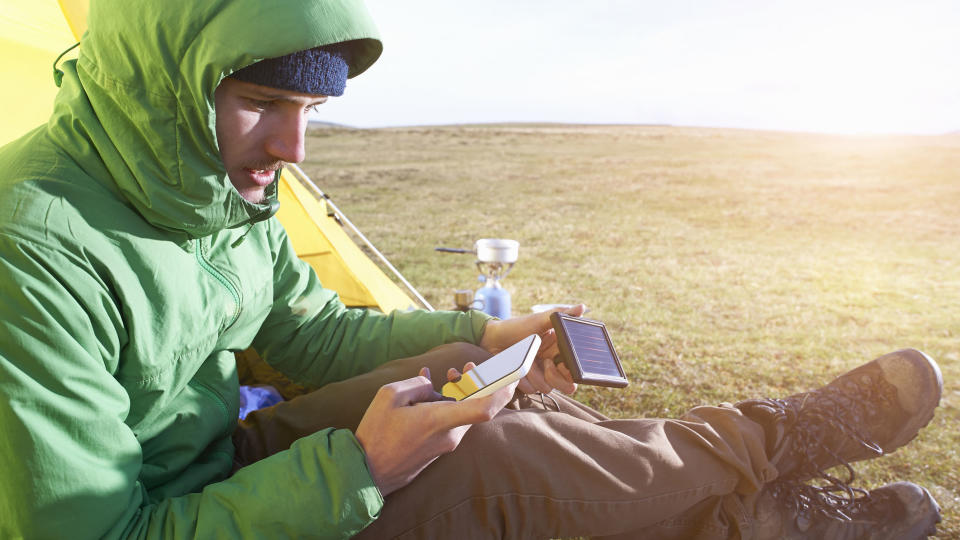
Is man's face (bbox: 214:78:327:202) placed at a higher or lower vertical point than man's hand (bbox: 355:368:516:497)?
higher

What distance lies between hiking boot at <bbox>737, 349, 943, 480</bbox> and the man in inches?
4.7

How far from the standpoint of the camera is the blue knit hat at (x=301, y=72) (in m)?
1.15

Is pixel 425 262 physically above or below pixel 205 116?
below

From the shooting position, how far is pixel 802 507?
1665 millimetres

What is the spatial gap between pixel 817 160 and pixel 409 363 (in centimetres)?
1832

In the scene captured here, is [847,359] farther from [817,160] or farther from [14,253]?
[817,160]

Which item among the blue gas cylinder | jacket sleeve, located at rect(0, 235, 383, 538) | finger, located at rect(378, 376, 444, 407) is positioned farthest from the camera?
the blue gas cylinder

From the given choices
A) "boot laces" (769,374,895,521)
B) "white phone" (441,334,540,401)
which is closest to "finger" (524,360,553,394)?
"white phone" (441,334,540,401)

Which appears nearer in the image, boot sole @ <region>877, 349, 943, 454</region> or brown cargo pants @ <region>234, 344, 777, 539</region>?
brown cargo pants @ <region>234, 344, 777, 539</region>

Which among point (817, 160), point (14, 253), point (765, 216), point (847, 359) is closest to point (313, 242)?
point (14, 253)

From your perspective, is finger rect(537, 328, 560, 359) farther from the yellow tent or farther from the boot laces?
the yellow tent

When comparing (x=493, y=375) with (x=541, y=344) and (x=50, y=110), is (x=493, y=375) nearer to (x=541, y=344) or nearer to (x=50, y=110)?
(x=541, y=344)

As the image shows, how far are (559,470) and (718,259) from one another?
5.43m

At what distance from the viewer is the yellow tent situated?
210 cm
